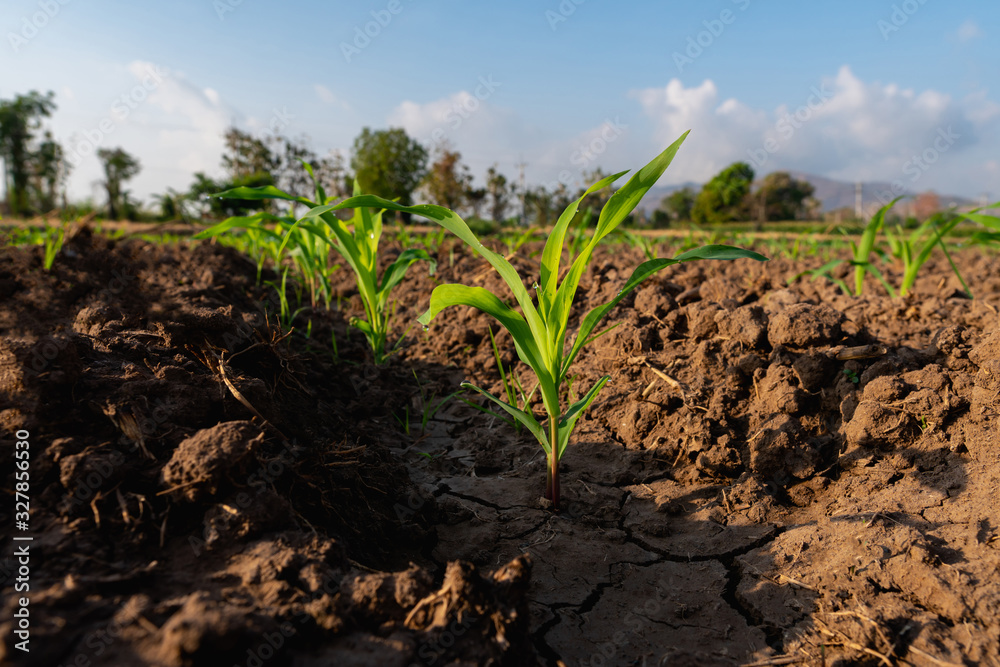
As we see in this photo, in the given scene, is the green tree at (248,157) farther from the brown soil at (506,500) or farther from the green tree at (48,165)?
the brown soil at (506,500)

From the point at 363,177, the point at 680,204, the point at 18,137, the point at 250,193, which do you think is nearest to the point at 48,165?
the point at 18,137

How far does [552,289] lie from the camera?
151cm

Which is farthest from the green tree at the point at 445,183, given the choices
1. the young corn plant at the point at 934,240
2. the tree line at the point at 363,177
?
the young corn plant at the point at 934,240

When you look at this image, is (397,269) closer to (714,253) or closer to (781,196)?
(714,253)

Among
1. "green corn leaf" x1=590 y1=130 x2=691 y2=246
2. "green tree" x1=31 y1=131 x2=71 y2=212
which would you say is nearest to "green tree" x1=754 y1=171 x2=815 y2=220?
"green corn leaf" x1=590 y1=130 x2=691 y2=246

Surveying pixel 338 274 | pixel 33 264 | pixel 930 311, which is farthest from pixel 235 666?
pixel 338 274

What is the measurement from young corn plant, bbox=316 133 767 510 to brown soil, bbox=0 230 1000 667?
1.38 ft

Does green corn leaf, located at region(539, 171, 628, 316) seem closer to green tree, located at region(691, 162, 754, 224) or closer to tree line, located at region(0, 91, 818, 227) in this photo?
tree line, located at region(0, 91, 818, 227)

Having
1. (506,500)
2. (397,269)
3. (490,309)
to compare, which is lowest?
(506,500)

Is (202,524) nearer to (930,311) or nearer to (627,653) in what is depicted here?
(627,653)

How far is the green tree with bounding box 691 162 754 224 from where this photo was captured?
36.7 meters

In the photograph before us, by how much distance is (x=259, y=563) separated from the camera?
1024 millimetres

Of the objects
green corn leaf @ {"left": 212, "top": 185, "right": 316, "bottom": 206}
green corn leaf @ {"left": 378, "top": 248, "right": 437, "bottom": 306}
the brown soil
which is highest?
green corn leaf @ {"left": 212, "top": 185, "right": 316, "bottom": 206}

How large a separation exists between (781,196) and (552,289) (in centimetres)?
5576
